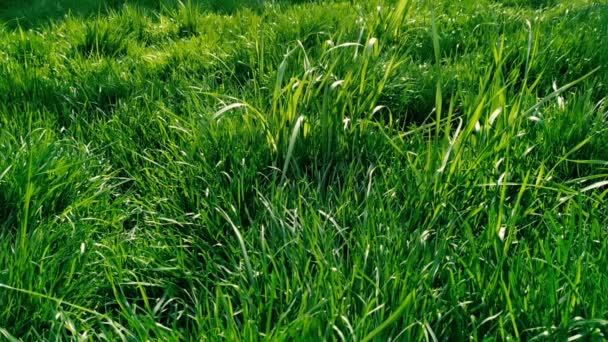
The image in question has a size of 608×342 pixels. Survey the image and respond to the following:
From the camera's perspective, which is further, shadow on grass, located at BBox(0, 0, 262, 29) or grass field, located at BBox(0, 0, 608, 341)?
shadow on grass, located at BBox(0, 0, 262, 29)

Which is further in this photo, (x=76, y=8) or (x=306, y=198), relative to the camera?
(x=76, y=8)

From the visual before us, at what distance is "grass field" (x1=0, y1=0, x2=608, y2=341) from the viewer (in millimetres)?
1258

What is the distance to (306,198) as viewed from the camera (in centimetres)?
177

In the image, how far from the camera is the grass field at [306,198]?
1.26 meters

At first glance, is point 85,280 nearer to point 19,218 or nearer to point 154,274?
point 154,274

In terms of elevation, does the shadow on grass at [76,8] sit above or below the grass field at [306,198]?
below

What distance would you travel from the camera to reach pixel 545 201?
A: 5.43 ft

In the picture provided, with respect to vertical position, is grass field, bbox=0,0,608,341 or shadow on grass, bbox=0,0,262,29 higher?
grass field, bbox=0,0,608,341

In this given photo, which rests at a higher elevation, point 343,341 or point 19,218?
point 343,341

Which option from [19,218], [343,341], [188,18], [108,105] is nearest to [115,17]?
[188,18]

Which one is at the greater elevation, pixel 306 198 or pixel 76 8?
pixel 306 198

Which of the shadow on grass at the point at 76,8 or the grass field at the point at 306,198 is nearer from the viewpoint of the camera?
the grass field at the point at 306,198

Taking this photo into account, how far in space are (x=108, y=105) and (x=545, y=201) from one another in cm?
170

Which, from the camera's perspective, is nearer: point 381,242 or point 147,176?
point 381,242
